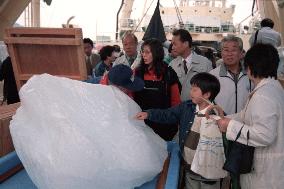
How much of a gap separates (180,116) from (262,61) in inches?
26.7

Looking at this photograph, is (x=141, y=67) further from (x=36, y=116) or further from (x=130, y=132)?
(x=36, y=116)

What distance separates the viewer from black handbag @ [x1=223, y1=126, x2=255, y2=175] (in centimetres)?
198

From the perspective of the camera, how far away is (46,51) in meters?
2.92

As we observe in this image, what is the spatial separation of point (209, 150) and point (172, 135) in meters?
0.89

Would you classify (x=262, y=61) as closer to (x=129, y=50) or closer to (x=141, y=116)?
(x=141, y=116)

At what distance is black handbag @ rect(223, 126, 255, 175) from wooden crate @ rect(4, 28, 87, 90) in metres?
1.42

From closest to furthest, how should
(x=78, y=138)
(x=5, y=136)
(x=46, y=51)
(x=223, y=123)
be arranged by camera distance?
(x=78, y=138)
(x=223, y=123)
(x=5, y=136)
(x=46, y=51)

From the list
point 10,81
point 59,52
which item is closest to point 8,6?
point 10,81

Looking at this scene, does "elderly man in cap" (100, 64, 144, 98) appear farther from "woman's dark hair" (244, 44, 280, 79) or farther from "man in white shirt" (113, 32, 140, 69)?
"man in white shirt" (113, 32, 140, 69)

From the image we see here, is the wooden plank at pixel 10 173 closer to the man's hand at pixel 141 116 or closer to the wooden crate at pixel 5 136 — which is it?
the wooden crate at pixel 5 136

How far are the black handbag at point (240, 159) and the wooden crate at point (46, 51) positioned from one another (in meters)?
1.42

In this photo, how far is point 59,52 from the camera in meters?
2.90

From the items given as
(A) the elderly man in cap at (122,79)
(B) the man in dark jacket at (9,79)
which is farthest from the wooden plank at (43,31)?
(B) the man in dark jacket at (9,79)

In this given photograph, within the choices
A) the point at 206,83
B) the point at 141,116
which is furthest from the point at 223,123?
the point at 141,116
